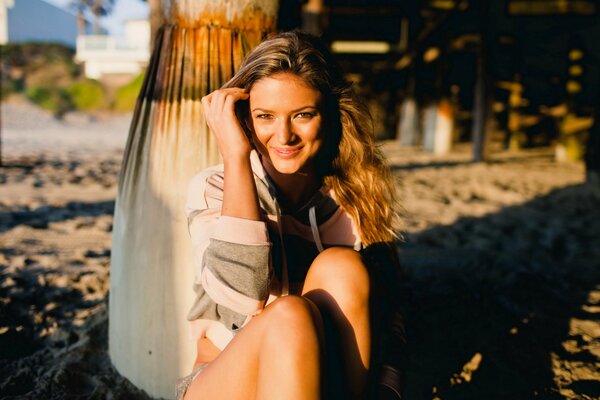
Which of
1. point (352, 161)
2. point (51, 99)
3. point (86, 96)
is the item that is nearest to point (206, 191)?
point (352, 161)

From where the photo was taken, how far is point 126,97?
24.4 metres

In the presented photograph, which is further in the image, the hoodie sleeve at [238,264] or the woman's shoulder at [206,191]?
the woman's shoulder at [206,191]

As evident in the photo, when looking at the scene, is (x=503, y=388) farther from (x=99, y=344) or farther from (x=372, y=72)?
(x=372, y=72)

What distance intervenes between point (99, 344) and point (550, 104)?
1138cm

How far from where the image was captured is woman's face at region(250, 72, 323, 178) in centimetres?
159

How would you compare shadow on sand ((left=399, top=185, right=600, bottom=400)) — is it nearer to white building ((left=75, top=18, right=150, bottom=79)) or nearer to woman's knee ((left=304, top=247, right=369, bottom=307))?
woman's knee ((left=304, top=247, right=369, bottom=307))

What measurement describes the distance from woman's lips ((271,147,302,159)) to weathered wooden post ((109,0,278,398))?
31 cm

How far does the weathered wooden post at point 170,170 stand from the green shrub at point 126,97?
23.6 m

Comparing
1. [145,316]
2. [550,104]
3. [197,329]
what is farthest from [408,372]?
[550,104]

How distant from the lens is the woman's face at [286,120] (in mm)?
1587

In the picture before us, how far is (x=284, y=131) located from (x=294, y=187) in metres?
0.29

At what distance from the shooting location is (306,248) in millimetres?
1789

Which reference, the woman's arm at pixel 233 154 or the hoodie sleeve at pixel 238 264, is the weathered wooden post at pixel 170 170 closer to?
the woman's arm at pixel 233 154

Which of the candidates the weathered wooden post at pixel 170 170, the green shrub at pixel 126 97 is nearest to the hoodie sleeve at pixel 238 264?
the weathered wooden post at pixel 170 170
